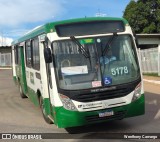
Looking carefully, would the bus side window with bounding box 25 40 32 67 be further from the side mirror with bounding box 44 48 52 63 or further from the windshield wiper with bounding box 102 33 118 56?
the windshield wiper with bounding box 102 33 118 56

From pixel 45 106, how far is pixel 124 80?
2.45 m

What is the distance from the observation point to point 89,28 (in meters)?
8.91

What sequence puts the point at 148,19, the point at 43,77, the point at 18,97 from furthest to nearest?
the point at 148,19
the point at 18,97
the point at 43,77

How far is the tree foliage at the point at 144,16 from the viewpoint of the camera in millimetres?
78688

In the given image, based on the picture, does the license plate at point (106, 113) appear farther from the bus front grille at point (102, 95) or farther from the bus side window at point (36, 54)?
the bus side window at point (36, 54)

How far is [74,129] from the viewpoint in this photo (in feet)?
30.9

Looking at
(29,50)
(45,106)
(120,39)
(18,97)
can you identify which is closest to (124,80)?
(120,39)

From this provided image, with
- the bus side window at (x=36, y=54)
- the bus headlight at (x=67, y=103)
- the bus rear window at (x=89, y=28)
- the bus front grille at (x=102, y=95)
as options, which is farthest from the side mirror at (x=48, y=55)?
the bus side window at (x=36, y=54)

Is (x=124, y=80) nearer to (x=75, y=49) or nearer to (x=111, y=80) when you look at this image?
(x=111, y=80)

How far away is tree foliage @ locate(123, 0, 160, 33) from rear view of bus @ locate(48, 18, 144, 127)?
70.7 meters

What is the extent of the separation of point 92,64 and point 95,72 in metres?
0.19

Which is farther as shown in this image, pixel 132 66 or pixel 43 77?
pixel 43 77

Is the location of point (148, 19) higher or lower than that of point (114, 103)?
higher

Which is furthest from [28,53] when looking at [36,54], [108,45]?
[108,45]
